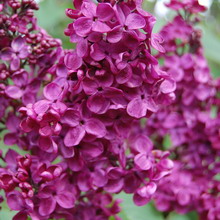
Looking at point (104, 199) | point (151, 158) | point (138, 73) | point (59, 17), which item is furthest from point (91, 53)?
point (59, 17)

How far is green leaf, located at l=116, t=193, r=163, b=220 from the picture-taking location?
5.40ft

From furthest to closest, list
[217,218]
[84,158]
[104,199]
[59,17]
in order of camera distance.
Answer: [59,17], [217,218], [104,199], [84,158]

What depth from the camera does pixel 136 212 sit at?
1672mm

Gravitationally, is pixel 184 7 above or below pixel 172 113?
above

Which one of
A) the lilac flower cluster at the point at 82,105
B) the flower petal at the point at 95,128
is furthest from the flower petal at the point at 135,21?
the flower petal at the point at 95,128

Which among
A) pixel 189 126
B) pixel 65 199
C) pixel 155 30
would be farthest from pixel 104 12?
pixel 155 30

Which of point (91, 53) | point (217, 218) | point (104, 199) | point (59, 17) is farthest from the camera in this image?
point (59, 17)

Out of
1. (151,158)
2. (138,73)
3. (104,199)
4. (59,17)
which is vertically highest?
(138,73)

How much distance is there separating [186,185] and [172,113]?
256 mm

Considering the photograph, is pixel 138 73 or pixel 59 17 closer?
pixel 138 73

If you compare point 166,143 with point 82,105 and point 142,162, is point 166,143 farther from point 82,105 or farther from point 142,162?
point 82,105

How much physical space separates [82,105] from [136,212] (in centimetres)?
64

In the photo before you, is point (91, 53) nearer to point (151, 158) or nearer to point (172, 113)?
point (151, 158)

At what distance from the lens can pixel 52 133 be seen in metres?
1.12
